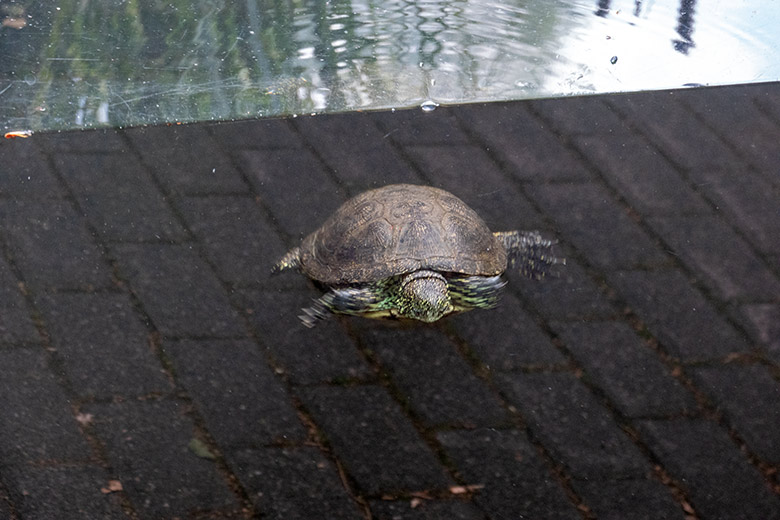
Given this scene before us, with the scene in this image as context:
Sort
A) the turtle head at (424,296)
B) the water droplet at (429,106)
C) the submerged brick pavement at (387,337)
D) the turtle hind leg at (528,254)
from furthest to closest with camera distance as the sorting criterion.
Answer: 1. the water droplet at (429,106)
2. the turtle hind leg at (528,254)
3. the turtle head at (424,296)
4. the submerged brick pavement at (387,337)

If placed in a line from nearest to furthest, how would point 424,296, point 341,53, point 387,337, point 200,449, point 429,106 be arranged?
point 200,449 < point 424,296 < point 387,337 < point 429,106 < point 341,53

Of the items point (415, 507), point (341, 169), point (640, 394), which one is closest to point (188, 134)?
point (341, 169)

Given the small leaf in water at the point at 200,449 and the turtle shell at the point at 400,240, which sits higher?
the turtle shell at the point at 400,240

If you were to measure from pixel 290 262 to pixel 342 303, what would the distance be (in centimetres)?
36

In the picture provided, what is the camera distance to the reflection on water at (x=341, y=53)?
404cm

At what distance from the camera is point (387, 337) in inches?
121

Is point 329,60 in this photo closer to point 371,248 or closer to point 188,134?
point 188,134

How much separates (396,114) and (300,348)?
1.56 meters

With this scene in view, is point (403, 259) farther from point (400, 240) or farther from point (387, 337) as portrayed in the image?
point (387, 337)

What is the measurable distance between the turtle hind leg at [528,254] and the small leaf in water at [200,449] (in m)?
1.49

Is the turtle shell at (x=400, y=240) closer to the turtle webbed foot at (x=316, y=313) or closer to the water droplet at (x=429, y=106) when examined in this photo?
the turtle webbed foot at (x=316, y=313)

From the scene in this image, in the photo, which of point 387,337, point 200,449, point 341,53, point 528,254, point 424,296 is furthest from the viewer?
point 341,53

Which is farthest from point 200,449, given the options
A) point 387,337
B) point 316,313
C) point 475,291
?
point 475,291

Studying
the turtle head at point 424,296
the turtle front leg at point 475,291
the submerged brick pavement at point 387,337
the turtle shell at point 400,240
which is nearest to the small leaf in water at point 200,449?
the submerged brick pavement at point 387,337
